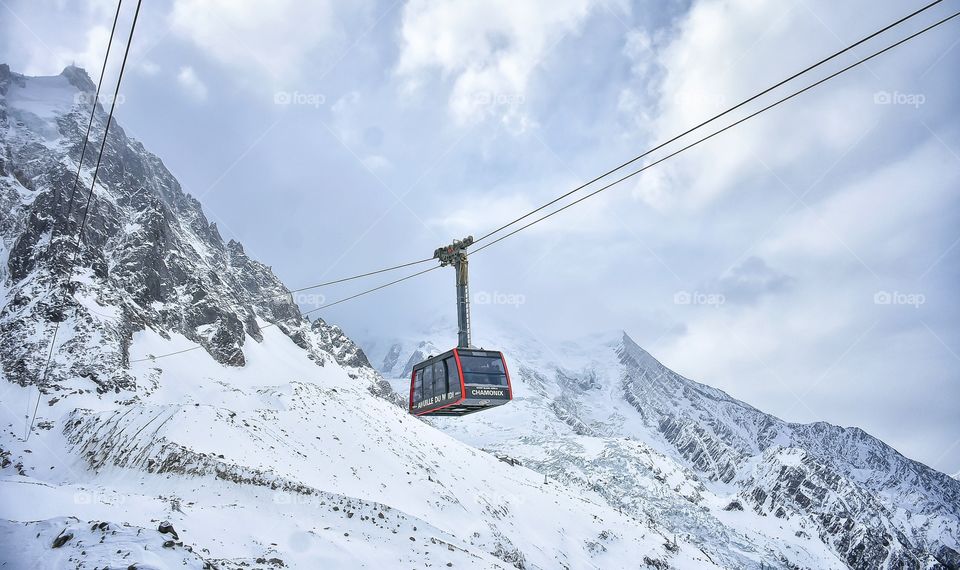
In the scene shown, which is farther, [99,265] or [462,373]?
[99,265]

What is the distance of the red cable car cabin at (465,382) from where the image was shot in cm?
2422

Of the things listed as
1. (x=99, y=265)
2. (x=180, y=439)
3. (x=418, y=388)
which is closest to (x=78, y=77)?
(x=99, y=265)

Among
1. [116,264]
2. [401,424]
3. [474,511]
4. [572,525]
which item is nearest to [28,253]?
[116,264]

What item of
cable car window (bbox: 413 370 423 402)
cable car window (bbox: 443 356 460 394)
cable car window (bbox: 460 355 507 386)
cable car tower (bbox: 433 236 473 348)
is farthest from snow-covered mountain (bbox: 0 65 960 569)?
cable car tower (bbox: 433 236 473 348)

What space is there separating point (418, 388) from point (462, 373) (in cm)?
498

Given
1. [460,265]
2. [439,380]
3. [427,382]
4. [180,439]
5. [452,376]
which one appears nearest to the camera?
[460,265]

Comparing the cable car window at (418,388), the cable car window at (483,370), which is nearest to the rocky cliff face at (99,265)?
the cable car window at (418,388)

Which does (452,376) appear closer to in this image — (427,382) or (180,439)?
(427,382)

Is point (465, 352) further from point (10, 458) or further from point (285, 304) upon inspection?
point (285, 304)

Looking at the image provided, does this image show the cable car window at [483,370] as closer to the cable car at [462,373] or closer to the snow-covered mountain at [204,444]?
the cable car at [462,373]

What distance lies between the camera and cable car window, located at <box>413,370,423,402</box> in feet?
91.3

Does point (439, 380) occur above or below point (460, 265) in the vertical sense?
below

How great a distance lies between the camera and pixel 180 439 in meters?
43.9

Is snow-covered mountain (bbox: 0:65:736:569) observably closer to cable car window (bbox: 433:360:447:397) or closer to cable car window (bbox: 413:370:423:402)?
cable car window (bbox: 413:370:423:402)
